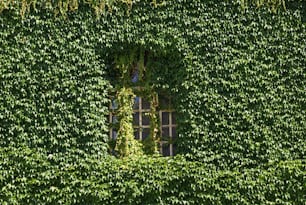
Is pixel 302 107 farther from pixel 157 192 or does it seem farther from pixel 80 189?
pixel 80 189

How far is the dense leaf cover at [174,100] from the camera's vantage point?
941 cm

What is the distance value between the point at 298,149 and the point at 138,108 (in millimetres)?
2900

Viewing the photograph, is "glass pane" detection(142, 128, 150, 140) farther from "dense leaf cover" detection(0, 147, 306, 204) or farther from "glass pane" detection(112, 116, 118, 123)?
"dense leaf cover" detection(0, 147, 306, 204)

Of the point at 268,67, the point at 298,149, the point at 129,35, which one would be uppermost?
the point at 129,35

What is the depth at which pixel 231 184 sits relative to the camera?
9344 mm

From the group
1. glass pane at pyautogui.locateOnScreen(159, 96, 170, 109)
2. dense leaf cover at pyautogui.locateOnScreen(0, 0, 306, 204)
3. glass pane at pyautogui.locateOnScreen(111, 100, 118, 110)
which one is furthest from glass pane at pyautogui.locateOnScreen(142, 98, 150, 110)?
glass pane at pyautogui.locateOnScreen(111, 100, 118, 110)

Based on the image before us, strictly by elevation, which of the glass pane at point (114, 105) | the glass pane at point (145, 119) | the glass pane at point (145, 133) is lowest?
the glass pane at point (145, 133)

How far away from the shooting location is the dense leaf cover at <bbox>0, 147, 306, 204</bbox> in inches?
366

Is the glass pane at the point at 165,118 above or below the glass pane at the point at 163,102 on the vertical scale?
below

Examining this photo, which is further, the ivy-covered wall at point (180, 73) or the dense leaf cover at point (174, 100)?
the ivy-covered wall at point (180, 73)

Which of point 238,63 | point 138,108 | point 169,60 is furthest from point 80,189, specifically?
point 238,63

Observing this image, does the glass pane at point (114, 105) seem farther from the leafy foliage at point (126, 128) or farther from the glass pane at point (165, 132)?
the glass pane at point (165, 132)

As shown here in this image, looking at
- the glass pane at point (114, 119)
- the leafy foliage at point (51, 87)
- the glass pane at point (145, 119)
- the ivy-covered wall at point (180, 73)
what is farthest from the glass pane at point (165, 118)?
the leafy foliage at point (51, 87)

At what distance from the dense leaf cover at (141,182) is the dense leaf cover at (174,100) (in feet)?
0.05
